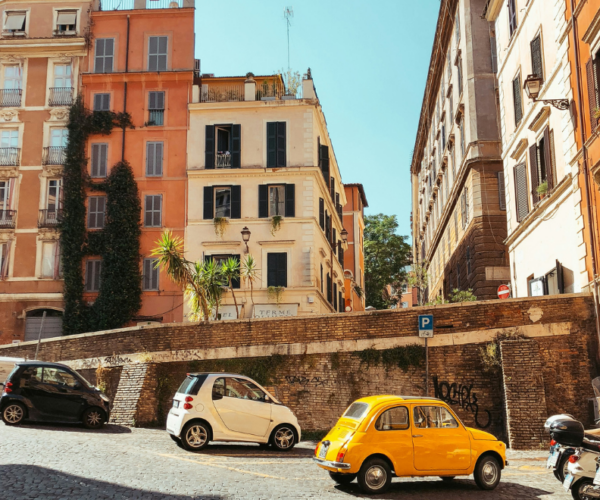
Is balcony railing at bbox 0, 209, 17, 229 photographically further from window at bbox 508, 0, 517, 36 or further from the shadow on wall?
the shadow on wall

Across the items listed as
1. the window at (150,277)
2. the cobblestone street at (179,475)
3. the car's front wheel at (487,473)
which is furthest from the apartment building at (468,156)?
the car's front wheel at (487,473)

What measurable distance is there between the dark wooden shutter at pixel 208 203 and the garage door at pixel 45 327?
925 centimetres

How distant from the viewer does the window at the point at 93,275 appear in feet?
119

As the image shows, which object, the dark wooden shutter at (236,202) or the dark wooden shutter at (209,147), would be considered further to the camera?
the dark wooden shutter at (209,147)

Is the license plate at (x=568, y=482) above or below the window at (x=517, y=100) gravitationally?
below

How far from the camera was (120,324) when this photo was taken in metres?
35.1

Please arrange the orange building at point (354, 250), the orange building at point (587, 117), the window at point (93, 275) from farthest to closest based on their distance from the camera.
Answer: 1. the orange building at point (354, 250)
2. the window at point (93, 275)
3. the orange building at point (587, 117)

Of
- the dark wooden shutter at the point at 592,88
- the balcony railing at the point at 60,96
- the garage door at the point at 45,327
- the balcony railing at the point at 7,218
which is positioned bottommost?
the garage door at the point at 45,327

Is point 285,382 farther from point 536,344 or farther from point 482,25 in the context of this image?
point 482,25

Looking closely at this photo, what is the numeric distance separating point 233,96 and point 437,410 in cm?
2843

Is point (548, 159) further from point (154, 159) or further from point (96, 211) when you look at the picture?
point (96, 211)

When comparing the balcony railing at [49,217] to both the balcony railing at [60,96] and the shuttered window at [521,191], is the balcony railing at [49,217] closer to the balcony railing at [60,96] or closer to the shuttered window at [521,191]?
the balcony railing at [60,96]

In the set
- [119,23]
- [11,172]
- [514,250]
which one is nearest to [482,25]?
[514,250]

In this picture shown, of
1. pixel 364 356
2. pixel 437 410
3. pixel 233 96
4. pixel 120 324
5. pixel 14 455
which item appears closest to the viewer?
pixel 437 410
